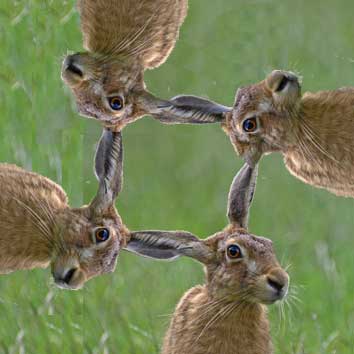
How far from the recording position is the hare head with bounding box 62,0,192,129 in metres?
1.40

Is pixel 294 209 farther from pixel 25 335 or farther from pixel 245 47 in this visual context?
pixel 25 335

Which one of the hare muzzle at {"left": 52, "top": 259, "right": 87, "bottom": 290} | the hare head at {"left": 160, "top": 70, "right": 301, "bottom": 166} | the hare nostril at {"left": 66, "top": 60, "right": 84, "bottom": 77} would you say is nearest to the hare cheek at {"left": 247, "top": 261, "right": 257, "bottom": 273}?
the hare head at {"left": 160, "top": 70, "right": 301, "bottom": 166}

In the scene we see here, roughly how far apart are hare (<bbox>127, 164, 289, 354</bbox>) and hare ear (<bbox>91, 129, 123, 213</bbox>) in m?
0.08

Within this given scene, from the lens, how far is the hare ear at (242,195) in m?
1.43

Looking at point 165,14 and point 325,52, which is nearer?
point 165,14

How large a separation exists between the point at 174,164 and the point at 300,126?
Answer: 332 mm

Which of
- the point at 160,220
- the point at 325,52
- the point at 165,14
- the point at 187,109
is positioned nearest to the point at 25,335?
the point at 160,220

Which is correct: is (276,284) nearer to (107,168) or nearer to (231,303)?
(231,303)

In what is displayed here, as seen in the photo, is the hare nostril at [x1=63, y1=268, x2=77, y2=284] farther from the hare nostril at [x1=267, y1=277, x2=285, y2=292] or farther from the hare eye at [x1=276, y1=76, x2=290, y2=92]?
the hare eye at [x1=276, y1=76, x2=290, y2=92]

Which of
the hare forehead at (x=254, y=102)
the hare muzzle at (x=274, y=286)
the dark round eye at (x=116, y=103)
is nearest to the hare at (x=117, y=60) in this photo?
the dark round eye at (x=116, y=103)

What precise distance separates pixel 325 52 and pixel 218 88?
24cm

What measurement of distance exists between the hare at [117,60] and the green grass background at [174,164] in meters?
0.14

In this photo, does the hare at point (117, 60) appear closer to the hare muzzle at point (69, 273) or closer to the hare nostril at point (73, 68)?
the hare nostril at point (73, 68)

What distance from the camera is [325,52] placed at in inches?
64.3
